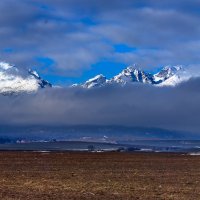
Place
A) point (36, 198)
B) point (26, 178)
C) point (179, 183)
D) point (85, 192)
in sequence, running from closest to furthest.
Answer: point (36, 198), point (85, 192), point (179, 183), point (26, 178)

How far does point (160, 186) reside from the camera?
43000 millimetres

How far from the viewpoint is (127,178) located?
165ft

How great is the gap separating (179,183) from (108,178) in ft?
21.5

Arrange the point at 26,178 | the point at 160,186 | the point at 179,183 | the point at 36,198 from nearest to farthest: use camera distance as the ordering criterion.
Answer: the point at 36,198
the point at 160,186
the point at 179,183
the point at 26,178

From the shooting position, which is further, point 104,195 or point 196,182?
point 196,182

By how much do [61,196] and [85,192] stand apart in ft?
8.89

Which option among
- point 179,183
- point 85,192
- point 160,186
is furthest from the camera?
point 179,183

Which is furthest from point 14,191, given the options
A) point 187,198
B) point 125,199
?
point 187,198

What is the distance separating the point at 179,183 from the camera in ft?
151

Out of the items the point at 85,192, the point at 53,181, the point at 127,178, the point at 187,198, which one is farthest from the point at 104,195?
the point at 127,178

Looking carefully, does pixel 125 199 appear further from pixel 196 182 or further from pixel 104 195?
pixel 196 182

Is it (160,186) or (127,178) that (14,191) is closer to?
(160,186)

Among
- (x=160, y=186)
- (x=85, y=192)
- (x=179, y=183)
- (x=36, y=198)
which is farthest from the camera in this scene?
(x=179, y=183)

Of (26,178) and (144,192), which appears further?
(26,178)
